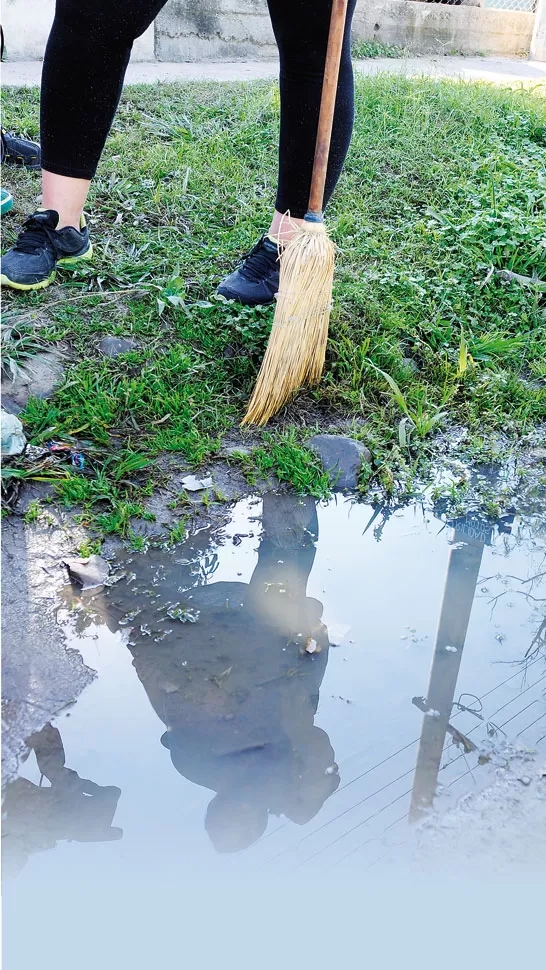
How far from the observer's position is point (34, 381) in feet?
7.25

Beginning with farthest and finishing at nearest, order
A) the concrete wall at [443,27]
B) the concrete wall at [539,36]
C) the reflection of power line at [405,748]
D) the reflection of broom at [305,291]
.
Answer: the concrete wall at [539,36] → the concrete wall at [443,27] → the reflection of broom at [305,291] → the reflection of power line at [405,748]

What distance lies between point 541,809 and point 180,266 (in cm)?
208

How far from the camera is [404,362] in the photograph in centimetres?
256

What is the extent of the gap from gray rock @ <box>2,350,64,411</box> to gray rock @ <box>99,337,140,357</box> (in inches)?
5.8

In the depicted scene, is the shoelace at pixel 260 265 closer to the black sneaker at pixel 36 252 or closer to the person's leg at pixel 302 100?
the person's leg at pixel 302 100

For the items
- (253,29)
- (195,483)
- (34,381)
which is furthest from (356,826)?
(253,29)

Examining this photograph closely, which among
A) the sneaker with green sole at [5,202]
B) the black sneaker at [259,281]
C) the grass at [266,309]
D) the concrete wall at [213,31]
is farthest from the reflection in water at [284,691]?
the concrete wall at [213,31]

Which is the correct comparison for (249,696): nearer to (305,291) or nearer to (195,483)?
(195,483)

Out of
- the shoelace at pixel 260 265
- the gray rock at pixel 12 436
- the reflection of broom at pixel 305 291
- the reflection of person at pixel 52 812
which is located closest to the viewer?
the reflection of person at pixel 52 812

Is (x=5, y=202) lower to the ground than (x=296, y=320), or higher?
Answer: higher

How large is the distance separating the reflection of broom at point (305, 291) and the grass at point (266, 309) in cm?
11

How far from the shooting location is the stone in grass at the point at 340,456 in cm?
214

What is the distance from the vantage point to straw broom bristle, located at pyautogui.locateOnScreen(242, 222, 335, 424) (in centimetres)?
212

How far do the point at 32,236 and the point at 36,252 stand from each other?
5 cm
